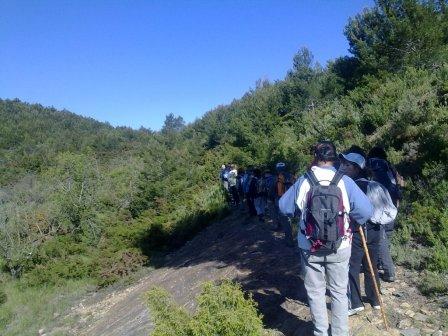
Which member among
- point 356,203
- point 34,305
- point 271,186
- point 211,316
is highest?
point 271,186

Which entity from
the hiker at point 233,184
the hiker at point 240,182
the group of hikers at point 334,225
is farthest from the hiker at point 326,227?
the hiker at point 233,184

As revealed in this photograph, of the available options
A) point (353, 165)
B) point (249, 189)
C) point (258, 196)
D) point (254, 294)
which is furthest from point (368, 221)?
point (249, 189)

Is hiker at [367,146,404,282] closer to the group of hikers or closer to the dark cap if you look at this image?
the group of hikers

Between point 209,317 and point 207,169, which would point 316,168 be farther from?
point 207,169

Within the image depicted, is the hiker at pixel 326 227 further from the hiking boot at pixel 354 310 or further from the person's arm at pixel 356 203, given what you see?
the hiking boot at pixel 354 310

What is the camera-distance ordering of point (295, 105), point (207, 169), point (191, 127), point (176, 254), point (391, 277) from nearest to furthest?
point (391, 277)
point (176, 254)
point (207, 169)
point (295, 105)
point (191, 127)

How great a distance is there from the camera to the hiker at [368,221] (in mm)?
4354

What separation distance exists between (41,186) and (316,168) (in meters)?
42.3

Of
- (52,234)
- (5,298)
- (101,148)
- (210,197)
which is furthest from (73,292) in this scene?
(101,148)

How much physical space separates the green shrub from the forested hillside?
8.47 ft

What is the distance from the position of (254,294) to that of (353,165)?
260 centimetres

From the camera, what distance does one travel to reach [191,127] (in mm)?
59188

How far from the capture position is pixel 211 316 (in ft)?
10.7

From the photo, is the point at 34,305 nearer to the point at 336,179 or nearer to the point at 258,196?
the point at 258,196
